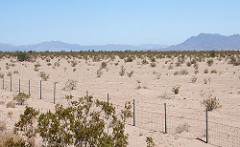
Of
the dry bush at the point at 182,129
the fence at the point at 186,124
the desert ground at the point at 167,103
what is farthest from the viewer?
the dry bush at the point at 182,129

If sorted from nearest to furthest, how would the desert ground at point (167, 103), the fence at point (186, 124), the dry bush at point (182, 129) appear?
the fence at point (186, 124)
the desert ground at point (167, 103)
the dry bush at point (182, 129)

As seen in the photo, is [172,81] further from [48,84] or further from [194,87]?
[48,84]

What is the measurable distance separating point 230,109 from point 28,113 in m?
10.8

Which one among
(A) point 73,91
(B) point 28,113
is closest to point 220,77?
(A) point 73,91

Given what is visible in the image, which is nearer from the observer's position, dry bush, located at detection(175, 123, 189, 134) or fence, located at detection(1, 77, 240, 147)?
fence, located at detection(1, 77, 240, 147)

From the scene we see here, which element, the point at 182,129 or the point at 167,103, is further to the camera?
the point at 167,103

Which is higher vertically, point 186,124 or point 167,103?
point 167,103

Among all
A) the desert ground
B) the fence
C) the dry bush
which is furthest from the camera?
the dry bush

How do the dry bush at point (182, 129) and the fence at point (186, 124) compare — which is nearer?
the fence at point (186, 124)

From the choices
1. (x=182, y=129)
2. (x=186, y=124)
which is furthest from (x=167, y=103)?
(x=182, y=129)

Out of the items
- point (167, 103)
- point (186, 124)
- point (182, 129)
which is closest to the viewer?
point (182, 129)

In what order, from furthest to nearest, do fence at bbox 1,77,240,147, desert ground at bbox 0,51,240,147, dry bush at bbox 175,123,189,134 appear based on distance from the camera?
1. dry bush at bbox 175,123,189,134
2. desert ground at bbox 0,51,240,147
3. fence at bbox 1,77,240,147

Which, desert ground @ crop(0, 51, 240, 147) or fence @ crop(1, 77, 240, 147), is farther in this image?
desert ground @ crop(0, 51, 240, 147)

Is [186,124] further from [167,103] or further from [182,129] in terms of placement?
[167,103]
